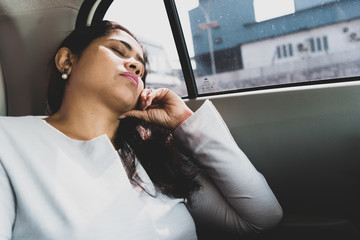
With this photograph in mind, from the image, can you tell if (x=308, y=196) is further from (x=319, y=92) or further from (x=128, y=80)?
(x=128, y=80)

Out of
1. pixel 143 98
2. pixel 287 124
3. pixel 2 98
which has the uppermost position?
pixel 2 98

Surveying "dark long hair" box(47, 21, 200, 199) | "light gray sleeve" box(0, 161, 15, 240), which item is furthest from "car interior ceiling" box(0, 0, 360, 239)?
"light gray sleeve" box(0, 161, 15, 240)

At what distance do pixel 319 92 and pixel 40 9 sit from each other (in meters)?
1.52

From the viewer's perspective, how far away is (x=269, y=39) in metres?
1.94

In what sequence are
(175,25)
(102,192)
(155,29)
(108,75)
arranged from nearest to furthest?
1. (102,192)
2. (108,75)
3. (175,25)
4. (155,29)

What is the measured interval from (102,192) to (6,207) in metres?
0.25

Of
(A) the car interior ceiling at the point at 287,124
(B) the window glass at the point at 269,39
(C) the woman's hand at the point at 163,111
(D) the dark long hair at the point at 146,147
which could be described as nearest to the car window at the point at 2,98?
(A) the car interior ceiling at the point at 287,124

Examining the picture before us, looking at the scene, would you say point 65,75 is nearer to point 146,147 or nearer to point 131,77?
point 131,77

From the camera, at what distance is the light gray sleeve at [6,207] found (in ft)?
2.50

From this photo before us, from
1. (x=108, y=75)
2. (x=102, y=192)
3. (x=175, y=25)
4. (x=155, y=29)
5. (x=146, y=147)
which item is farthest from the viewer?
(x=155, y=29)

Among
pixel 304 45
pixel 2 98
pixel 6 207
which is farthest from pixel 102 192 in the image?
pixel 304 45

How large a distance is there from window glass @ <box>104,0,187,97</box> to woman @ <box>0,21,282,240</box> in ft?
2.33

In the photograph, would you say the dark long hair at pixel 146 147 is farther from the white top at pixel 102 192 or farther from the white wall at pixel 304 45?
the white wall at pixel 304 45

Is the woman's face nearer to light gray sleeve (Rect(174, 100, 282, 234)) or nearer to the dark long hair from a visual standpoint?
the dark long hair
